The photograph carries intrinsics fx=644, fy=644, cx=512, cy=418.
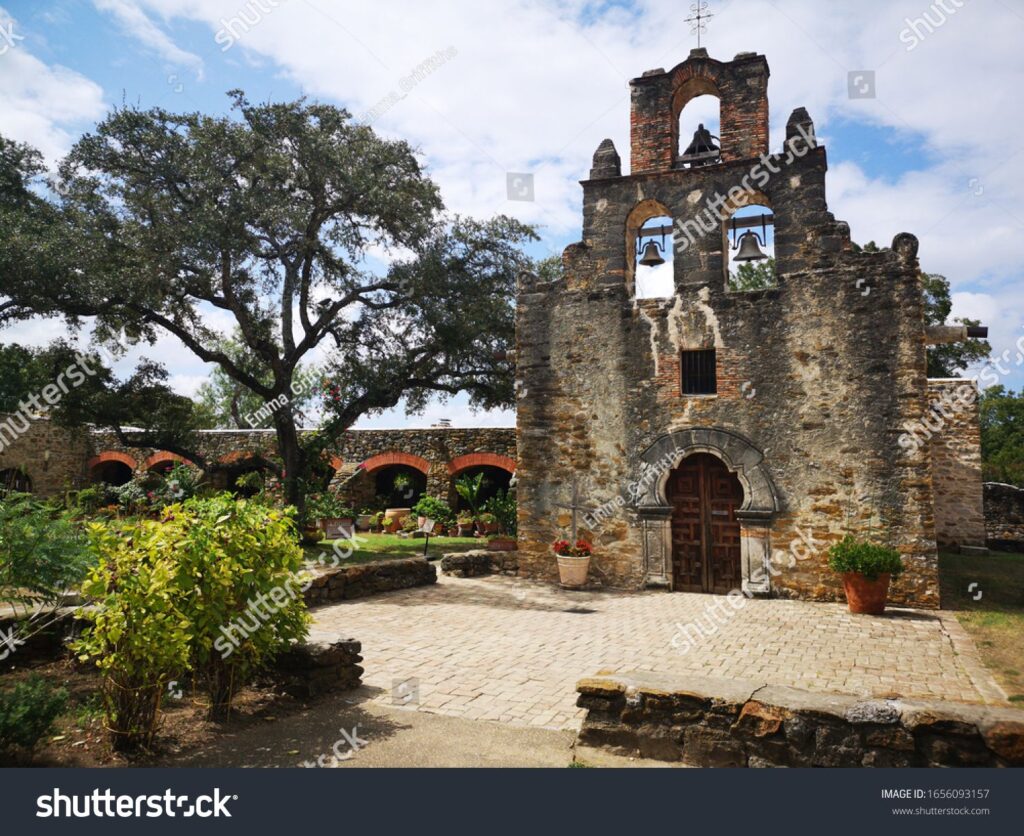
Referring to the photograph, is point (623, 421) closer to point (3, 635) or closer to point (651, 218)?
point (651, 218)

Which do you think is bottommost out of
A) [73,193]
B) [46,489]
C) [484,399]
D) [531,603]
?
[531,603]

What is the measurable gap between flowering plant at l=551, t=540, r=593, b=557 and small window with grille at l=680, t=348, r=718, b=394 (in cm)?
315

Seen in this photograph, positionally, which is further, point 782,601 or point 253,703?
point 782,601

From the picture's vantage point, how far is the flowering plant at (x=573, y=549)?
36.5 ft

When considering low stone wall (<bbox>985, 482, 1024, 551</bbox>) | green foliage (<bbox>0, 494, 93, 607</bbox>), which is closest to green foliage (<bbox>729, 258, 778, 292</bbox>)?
low stone wall (<bbox>985, 482, 1024, 551</bbox>)

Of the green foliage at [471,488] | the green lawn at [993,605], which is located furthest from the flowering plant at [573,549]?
the green foliage at [471,488]

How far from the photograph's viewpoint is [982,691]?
5.55 metres

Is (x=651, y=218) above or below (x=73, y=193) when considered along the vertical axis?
below

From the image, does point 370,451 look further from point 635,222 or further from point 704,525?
point 704,525

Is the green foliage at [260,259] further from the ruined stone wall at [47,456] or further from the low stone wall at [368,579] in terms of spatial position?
the ruined stone wall at [47,456]

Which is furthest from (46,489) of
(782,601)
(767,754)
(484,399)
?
(767,754)

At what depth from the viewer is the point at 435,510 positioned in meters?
18.3

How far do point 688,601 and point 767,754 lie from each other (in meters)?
6.06

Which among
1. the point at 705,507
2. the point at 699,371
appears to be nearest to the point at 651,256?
the point at 699,371
